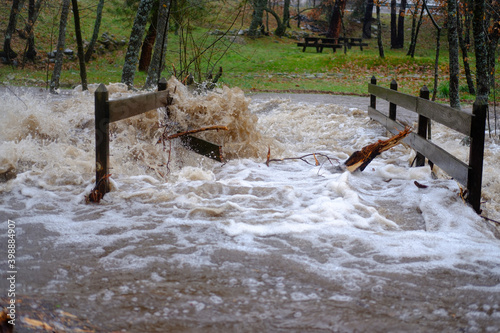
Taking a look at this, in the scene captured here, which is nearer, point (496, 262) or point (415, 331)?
point (415, 331)

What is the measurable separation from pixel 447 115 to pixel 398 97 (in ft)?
9.04

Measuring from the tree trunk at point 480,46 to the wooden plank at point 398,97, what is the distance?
143cm

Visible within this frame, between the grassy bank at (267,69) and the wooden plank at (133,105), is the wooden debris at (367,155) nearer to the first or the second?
the wooden plank at (133,105)

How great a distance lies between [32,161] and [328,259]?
500cm

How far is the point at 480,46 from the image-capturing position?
8742mm

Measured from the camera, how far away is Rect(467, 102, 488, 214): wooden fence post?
541 cm

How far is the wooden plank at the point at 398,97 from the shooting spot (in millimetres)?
7880

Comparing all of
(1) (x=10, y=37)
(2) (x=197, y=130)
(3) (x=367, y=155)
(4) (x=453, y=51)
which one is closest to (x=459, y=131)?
(3) (x=367, y=155)

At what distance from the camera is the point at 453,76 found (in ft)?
34.5

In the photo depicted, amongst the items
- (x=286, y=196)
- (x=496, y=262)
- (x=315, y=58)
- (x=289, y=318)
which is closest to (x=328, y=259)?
(x=289, y=318)

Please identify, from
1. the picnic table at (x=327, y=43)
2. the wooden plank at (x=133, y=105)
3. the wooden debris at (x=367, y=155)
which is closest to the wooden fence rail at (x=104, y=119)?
the wooden plank at (x=133, y=105)

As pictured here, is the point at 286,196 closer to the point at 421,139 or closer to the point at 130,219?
the point at 130,219

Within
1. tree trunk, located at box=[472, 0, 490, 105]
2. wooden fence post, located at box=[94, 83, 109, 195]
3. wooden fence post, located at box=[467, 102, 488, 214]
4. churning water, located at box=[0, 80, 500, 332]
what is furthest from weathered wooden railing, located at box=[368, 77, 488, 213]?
wooden fence post, located at box=[94, 83, 109, 195]

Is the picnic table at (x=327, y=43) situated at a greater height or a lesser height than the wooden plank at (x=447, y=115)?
greater
